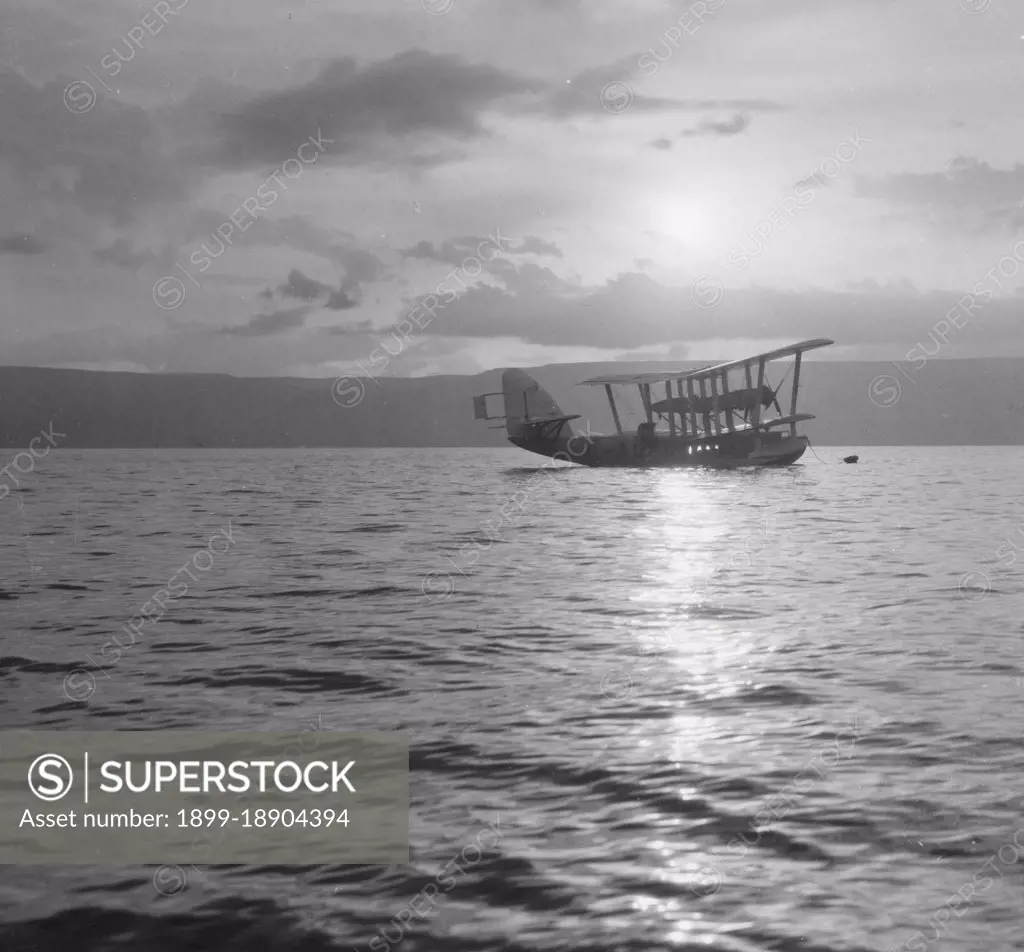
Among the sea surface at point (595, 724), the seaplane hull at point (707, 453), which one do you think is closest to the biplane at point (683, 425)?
the seaplane hull at point (707, 453)

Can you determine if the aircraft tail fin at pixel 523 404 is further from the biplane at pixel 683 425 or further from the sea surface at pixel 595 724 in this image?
the sea surface at pixel 595 724

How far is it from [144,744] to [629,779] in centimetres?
485

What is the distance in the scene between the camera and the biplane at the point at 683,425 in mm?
83312

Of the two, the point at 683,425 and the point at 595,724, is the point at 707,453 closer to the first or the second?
the point at 683,425

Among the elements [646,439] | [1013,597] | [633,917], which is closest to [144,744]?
[633,917]

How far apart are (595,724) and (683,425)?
80482mm

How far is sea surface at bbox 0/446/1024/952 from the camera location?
22.5 feet

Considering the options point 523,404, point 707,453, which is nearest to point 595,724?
point 707,453

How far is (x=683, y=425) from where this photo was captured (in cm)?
9062

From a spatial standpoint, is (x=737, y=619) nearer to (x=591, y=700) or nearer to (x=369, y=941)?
(x=591, y=700)

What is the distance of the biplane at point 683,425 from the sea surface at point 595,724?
5340cm

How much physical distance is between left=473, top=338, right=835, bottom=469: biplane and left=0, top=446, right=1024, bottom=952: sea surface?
53400 millimetres

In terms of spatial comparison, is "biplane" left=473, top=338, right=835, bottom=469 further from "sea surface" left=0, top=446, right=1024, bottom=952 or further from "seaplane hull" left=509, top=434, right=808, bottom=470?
"sea surface" left=0, top=446, right=1024, bottom=952

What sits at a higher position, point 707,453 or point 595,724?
point 707,453
